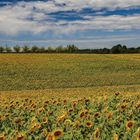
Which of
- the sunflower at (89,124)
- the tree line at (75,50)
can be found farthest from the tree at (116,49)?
the sunflower at (89,124)

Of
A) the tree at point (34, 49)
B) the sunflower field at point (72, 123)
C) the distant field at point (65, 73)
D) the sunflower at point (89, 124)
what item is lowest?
the distant field at point (65, 73)

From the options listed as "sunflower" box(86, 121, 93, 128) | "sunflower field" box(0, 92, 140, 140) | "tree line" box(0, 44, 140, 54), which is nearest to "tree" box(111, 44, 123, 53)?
"tree line" box(0, 44, 140, 54)

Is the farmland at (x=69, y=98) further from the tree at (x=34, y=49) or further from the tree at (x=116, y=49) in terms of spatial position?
the tree at (x=34, y=49)

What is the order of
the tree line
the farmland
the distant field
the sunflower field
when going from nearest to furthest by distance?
1. the sunflower field
2. the farmland
3. the distant field
4. the tree line

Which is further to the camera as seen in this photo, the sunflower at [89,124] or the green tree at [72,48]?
the green tree at [72,48]

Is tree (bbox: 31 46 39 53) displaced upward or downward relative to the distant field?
upward

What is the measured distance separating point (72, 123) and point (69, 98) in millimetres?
5583

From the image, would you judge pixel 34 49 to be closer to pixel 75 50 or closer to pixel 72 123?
pixel 75 50

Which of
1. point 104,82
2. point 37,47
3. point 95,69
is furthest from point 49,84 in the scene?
point 37,47

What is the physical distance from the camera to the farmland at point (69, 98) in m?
5.00

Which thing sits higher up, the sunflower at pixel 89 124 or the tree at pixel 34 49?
the sunflower at pixel 89 124

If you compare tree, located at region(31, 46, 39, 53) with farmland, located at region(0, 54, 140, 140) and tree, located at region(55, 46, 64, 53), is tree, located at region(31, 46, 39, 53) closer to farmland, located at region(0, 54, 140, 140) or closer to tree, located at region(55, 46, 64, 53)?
tree, located at region(55, 46, 64, 53)

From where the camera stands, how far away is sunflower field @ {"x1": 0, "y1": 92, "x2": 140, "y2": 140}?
4.63 meters

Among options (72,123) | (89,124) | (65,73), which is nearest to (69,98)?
(72,123)
